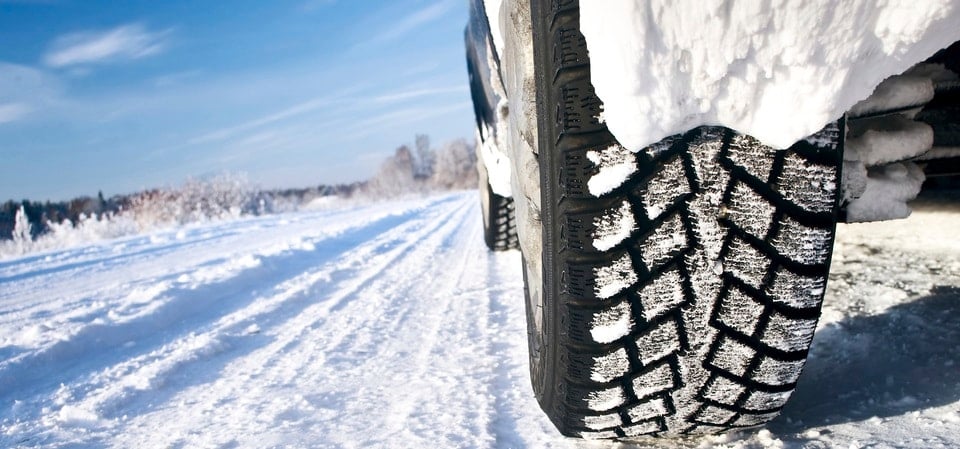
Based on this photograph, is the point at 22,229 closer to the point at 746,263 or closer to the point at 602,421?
the point at 602,421

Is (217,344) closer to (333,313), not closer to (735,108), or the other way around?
(333,313)

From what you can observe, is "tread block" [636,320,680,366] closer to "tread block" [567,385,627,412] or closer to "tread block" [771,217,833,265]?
"tread block" [567,385,627,412]

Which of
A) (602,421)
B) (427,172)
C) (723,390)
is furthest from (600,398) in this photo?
(427,172)

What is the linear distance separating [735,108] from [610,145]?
0.19 metres

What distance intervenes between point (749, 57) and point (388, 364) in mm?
1542

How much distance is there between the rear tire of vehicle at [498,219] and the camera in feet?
12.5

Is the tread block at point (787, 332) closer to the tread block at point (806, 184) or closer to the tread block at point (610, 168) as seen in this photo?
the tread block at point (806, 184)

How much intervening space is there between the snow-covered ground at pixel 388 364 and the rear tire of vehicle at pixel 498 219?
A: 41 centimetres

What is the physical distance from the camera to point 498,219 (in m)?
3.99

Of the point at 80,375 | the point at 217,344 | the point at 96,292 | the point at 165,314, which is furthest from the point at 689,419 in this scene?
the point at 96,292

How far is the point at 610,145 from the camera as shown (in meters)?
0.88

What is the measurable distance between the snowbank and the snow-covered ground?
678 mm


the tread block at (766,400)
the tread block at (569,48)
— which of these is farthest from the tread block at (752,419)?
the tread block at (569,48)

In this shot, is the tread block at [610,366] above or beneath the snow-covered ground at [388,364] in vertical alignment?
above
